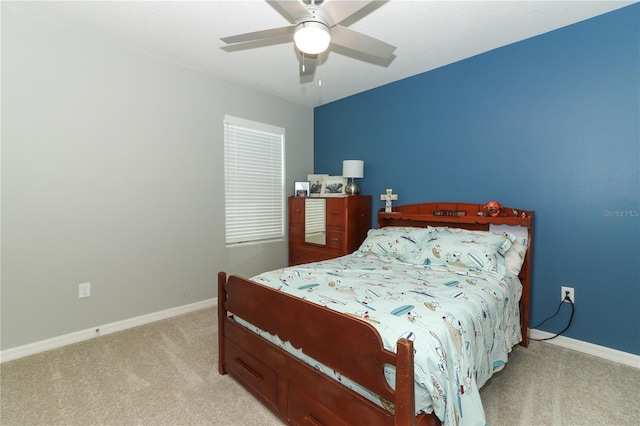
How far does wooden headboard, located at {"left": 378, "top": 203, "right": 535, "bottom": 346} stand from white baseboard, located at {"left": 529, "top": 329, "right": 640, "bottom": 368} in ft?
0.69

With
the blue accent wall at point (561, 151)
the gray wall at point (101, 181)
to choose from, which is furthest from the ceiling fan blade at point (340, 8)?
the gray wall at point (101, 181)

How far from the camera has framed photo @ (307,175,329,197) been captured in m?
3.99

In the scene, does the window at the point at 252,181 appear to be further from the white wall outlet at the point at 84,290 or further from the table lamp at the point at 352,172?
the white wall outlet at the point at 84,290

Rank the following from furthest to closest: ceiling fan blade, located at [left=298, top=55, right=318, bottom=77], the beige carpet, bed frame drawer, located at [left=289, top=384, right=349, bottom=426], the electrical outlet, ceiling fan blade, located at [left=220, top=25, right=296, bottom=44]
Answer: ceiling fan blade, located at [left=298, top=55, right=318, bottom=77] < the electrical outlet < ceiling fan blade, located at [left=220, top=25, right=296, bottom=44] < the beige carpet < bed frame drawer, located at [left=289, top=384, right=349, bottom=426]

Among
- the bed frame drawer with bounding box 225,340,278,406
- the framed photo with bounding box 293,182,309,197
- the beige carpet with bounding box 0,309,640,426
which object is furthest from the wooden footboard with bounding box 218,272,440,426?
the framed photo with bounding box 293,182,309,197

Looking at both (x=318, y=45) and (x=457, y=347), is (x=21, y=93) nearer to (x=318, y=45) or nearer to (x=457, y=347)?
(x=318, y=45)

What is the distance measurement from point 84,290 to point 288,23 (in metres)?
2.78

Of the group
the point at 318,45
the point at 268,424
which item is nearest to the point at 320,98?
the point at 318,45

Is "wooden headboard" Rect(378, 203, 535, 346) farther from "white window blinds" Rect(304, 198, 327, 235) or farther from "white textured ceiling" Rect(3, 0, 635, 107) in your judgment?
"white textured ceiling" Rect(3, 0, 635, 107)

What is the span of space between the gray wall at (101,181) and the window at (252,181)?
133 mm

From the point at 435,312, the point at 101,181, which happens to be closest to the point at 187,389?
the point at 435,312

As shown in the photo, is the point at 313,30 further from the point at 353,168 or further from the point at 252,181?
the point at 252,181

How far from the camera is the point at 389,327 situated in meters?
1.34

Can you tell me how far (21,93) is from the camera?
7.37ft
